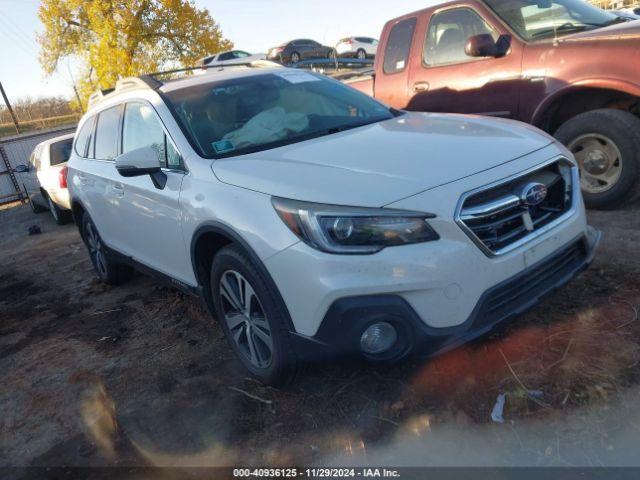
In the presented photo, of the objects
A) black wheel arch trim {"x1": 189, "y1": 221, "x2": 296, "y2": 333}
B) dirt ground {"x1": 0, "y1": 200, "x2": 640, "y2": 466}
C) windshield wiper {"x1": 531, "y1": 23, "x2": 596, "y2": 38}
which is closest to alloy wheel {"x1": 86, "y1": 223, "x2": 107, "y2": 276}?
dirt ground {"x1": 0, "y1": 200, "x2": 640, "y2": 466}

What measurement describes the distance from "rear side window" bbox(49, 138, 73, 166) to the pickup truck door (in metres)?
7.06

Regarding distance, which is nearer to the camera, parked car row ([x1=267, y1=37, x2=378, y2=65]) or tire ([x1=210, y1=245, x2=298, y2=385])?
tire ([x1=210, y1=245, x2=298, y2=385])

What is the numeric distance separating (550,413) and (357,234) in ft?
3.92

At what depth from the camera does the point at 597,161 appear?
4.46 m

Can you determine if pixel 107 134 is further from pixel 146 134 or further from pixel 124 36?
pixel 124 36

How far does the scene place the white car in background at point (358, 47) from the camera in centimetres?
2680

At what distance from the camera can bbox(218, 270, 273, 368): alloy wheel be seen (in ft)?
9.14

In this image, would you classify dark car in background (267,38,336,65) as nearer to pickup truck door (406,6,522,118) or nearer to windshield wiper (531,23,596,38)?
pickup truck door (406,6,522,118)

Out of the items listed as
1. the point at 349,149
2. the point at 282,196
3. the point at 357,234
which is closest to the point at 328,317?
the point at 357,234

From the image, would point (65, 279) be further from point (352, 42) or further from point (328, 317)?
point (352, 42)

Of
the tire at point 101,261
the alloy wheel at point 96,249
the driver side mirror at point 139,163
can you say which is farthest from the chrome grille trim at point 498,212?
the alloy wheel at point 96,249

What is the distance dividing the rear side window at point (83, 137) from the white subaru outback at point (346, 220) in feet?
5.53

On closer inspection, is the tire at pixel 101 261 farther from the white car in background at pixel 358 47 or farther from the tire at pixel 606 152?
the white car in background at pixel 358 47

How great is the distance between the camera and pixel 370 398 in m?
2.72
